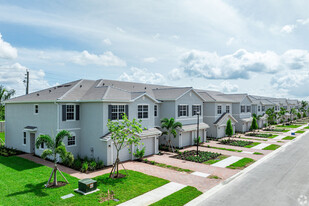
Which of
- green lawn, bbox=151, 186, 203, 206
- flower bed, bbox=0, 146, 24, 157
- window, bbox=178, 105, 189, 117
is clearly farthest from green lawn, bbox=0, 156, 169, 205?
window, bbox=178, 105, 189, 117

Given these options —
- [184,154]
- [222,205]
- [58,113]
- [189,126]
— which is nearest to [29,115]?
[58,113]

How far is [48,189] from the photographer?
1286 centimetres

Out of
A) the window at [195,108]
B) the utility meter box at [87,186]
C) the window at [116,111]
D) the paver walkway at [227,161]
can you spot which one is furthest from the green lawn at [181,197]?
the window at [195,108]

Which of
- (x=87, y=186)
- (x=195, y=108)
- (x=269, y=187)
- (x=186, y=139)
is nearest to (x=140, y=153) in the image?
(x=87, y=186)

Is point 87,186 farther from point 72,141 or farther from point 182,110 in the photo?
point 182,110

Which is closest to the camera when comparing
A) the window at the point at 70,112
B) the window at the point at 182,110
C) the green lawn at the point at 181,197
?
the green lawn at the point at 181,197

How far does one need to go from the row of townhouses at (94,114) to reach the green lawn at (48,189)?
3777 millimetres

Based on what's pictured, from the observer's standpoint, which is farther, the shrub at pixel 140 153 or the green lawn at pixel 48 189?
the shrub at pixel 140 153

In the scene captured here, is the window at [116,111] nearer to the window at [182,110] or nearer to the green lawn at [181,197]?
the window at [182,110]

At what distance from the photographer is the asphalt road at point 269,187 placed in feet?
38.6

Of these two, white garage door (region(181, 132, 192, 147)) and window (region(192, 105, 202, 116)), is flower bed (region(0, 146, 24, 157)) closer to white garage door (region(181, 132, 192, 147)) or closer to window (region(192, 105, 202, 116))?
white garage door (region(181, 132, 192, 147))

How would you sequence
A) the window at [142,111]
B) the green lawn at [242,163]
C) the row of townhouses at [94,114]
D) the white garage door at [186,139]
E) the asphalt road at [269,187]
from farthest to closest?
1. the white garage door at [186,139]
2. the window at [142,111]
3. the row of townhouses at [94,114]
4. the green lawn at [242,163]
5. the asphalt road at [269,187]

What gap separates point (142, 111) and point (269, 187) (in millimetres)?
12840

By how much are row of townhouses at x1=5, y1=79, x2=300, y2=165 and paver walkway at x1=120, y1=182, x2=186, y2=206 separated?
652 centimetres
